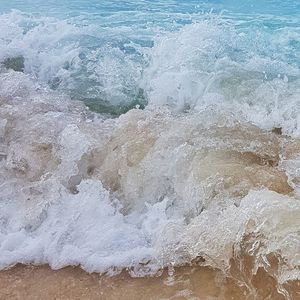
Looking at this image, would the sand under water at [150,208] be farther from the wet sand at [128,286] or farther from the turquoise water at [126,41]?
the turquoise water at [126,41]

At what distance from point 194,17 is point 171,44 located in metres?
3.47

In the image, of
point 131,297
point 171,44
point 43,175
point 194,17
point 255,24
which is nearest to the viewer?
point 131,297

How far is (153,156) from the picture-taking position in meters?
3.51

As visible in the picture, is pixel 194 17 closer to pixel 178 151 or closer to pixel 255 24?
pixel 255 24

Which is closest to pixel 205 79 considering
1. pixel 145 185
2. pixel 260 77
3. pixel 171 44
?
pixel 260 77

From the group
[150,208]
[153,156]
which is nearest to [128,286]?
[150,208]

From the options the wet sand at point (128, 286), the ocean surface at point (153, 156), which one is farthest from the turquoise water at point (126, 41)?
the wet sand at point (128, 286)

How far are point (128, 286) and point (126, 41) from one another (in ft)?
18.4

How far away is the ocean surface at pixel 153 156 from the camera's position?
8.87ft

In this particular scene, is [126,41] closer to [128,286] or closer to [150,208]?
[150,208]

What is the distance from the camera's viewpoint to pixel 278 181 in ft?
10.5

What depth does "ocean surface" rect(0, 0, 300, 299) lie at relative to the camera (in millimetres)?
2703

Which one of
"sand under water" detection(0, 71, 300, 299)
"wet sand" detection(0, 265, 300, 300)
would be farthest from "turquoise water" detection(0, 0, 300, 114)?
"wet sand" detection(0, 265, 300, 300)

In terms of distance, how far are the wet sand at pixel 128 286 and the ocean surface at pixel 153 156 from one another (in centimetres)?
5
